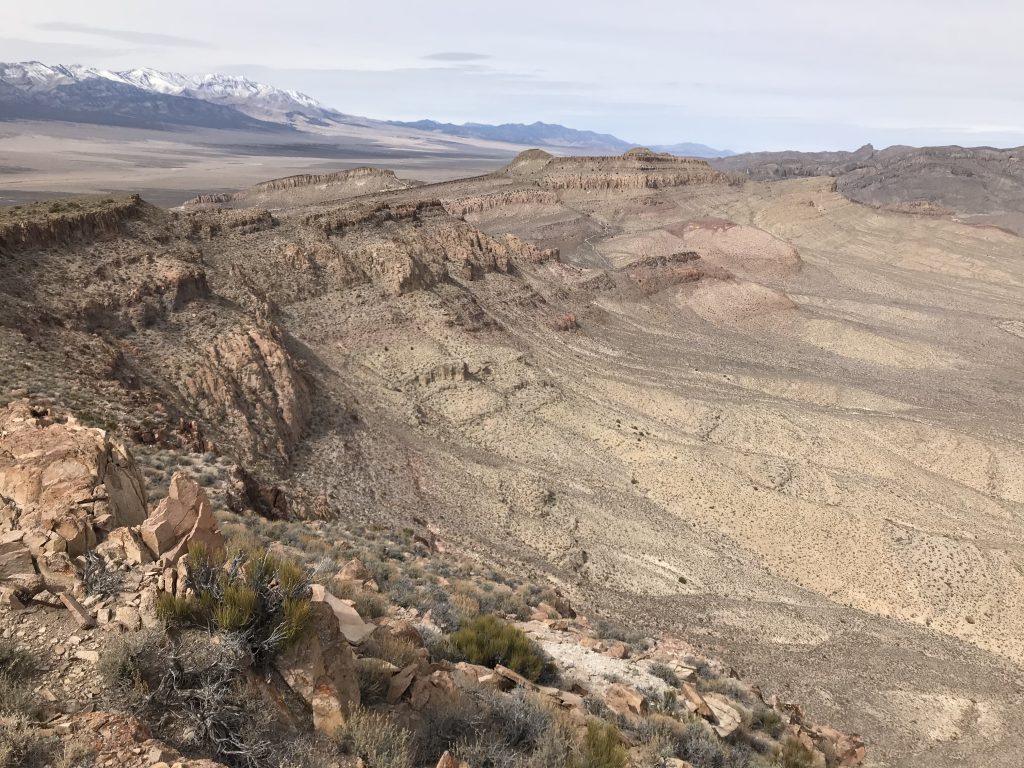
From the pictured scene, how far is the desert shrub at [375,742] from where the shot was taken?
5656 millimetres

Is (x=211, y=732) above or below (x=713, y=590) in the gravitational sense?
above

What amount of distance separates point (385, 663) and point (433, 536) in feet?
38.6

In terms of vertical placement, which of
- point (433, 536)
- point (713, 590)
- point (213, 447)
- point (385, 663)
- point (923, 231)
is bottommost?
point (713, 590)

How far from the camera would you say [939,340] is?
47281 mm

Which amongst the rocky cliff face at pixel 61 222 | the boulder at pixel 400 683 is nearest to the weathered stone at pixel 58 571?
the boulder at pixel 400 683

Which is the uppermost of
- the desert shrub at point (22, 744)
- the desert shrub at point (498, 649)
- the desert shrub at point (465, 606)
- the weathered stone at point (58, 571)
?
the weathered stone at point (58, 571)

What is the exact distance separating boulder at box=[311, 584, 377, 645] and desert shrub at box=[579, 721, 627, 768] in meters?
2.68

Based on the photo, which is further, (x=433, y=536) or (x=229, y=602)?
(x=433, y=536)

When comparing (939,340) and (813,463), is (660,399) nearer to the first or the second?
(813,463)

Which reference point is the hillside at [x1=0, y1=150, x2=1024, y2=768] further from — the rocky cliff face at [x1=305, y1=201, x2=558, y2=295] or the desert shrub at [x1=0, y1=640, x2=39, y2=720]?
the desert shrub at [x1=0, y1=640, x2=39, y2=720]

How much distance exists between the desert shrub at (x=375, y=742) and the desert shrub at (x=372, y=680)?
0.53m

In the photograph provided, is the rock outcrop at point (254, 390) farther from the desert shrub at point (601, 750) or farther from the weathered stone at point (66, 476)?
the desert shrub at point (601, 750)

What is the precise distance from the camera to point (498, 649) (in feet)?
30.5

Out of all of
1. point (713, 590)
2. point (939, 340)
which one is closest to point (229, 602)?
point (713, 590)
